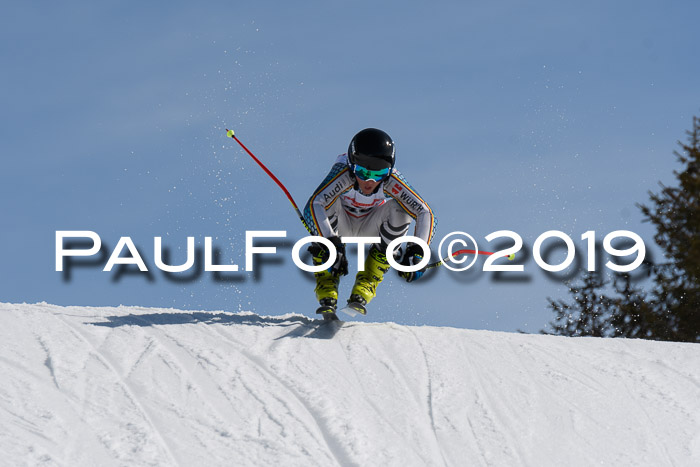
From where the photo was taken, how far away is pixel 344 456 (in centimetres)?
455

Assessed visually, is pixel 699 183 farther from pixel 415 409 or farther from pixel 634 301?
pixel 415 409

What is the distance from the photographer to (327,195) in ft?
23.0

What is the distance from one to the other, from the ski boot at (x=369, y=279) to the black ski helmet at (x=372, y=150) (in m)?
0.89

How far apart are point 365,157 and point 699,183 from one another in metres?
12.4

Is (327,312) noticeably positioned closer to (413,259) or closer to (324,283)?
(324,283)

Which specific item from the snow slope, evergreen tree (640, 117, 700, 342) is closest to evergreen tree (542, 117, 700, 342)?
evergreen tree (640, 117, 700, 342)

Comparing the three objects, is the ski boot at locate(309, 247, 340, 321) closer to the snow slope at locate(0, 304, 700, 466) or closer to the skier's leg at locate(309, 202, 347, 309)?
the skier's leg at locate(309, 202, 347, 309)

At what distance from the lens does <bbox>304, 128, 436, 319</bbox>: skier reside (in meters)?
6.71

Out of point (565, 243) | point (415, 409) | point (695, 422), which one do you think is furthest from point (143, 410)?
point (565, 243)

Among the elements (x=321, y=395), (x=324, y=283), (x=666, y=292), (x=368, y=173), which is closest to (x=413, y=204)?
(x=368, y=173)

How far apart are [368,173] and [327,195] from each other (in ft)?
1.56

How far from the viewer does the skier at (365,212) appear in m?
6.71

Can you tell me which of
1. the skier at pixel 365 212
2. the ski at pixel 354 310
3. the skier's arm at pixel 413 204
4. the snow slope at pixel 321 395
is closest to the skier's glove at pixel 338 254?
the skier at pixel 365 212

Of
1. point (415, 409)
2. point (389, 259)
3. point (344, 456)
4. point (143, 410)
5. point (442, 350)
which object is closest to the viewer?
point (344, 456)
